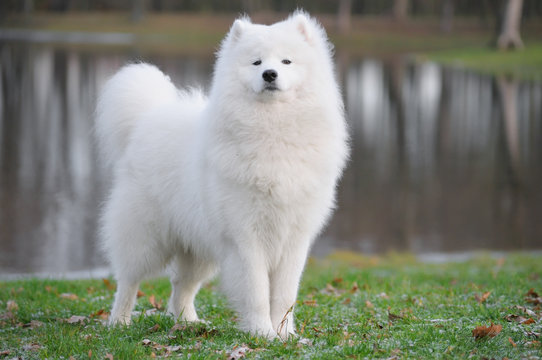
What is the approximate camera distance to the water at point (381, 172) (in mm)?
14000

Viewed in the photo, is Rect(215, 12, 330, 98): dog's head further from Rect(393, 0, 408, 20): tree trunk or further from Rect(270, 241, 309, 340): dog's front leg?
Rect(393, 0, 408, 20): tree trunk

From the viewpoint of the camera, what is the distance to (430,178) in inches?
752

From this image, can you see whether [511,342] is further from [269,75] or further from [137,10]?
[137,10]

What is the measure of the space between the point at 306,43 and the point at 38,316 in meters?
3.18

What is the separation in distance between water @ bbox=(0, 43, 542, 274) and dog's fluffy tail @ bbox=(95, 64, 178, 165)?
1381mm

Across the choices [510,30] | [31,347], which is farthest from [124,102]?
[510,30]

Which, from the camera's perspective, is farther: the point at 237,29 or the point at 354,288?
the point at 354,288

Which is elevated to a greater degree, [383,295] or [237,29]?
[237,29]

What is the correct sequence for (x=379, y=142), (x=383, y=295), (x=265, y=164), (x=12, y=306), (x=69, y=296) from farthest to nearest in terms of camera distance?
(x=379, y=142) < (x=69, y=296) < (x=383, y=295) < (x=12, y=306) < (x=265, y=164)

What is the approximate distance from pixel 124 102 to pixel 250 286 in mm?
2084

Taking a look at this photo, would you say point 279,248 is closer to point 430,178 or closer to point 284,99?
point 284,99

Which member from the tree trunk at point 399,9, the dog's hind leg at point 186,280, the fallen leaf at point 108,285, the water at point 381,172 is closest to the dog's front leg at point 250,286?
the dog's hind leg at point 186,280

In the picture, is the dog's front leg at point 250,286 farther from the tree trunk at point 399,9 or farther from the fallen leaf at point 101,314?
A: the tree trunk at point 399,9

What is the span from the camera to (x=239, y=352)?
4.63m
